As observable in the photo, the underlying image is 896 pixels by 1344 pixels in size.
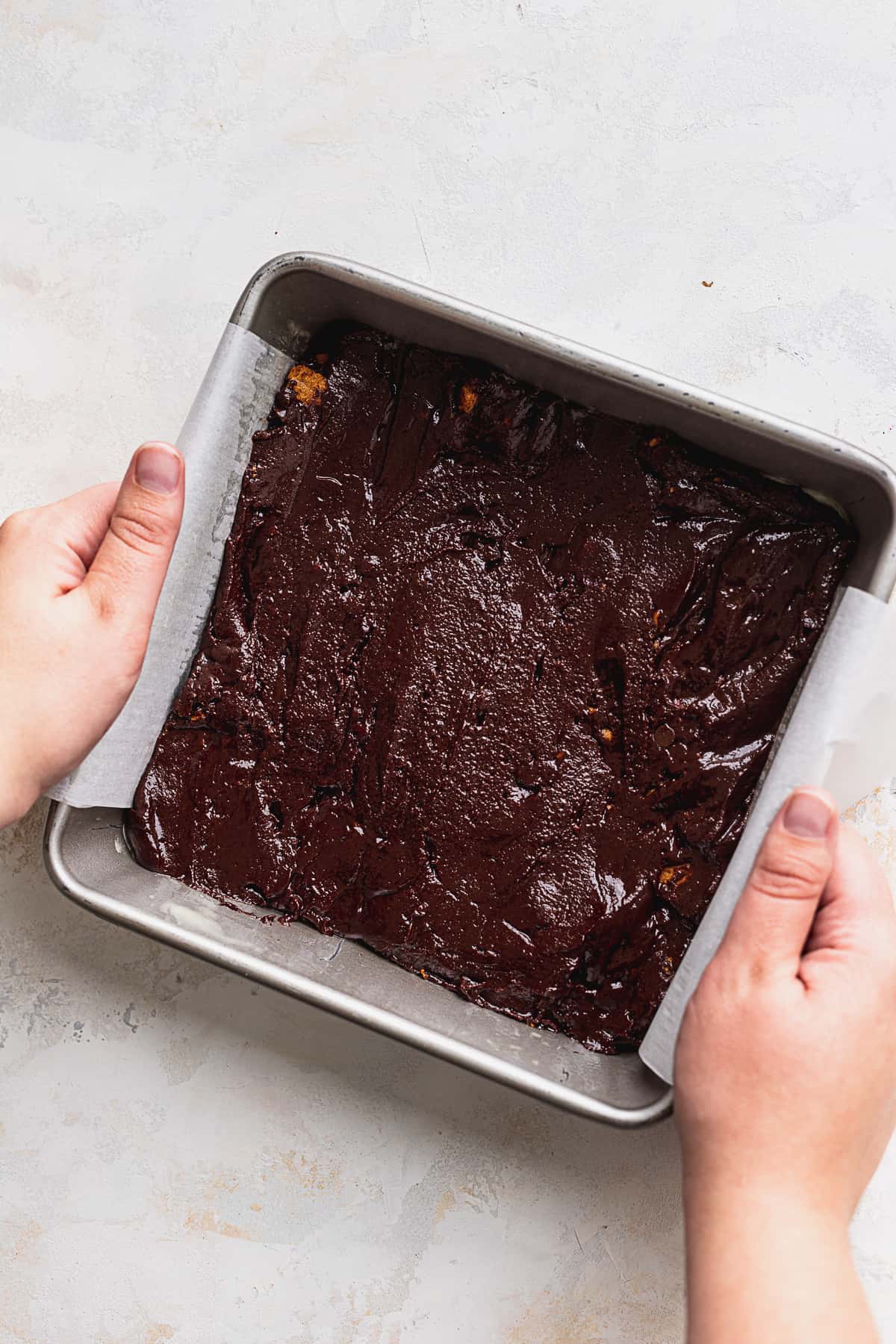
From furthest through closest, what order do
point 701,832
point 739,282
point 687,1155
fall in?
point 739,282 → point 701,832 → point 687,1155

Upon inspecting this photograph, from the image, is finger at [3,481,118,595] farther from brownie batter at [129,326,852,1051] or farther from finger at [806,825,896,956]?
finger at [806,825,896,956]

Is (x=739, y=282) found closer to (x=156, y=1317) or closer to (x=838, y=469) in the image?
(x=838, y=469)

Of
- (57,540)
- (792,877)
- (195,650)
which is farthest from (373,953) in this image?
(57,540)

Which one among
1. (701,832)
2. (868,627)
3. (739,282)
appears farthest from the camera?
(739,282)

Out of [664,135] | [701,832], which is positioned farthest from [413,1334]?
[664,135]

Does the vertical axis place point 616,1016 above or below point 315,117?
below
